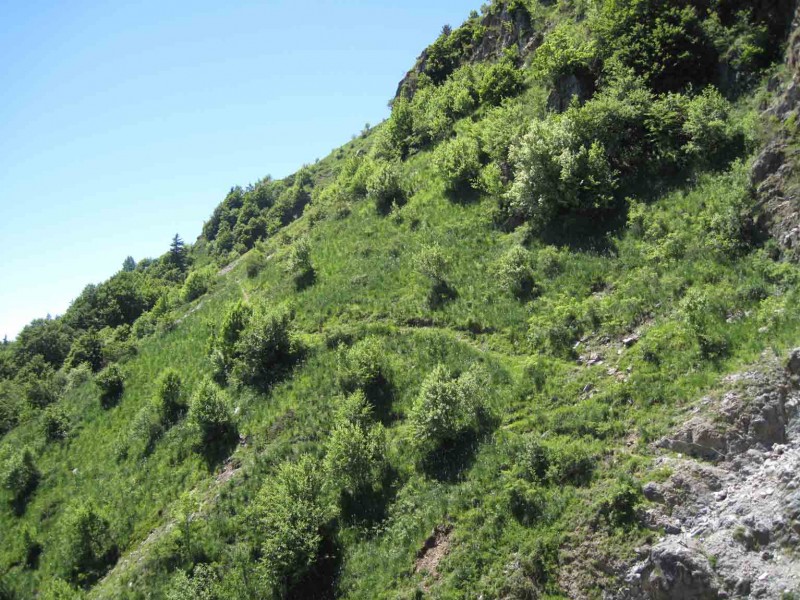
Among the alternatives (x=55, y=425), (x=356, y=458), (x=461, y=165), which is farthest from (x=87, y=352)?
(x=356, y=458)

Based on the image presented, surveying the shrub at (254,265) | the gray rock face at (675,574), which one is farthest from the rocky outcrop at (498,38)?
the gray rock face at (675,574)

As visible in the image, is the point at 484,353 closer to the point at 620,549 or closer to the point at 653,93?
the point at 620,549

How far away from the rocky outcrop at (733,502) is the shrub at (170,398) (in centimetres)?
2615

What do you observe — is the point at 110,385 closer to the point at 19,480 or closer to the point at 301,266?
the point at 19,480

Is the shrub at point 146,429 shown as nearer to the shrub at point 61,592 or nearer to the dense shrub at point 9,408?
the shrub at point 61,592

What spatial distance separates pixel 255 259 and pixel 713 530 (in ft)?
133

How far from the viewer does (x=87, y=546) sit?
2545cm

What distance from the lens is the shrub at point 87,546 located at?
82.8 ft

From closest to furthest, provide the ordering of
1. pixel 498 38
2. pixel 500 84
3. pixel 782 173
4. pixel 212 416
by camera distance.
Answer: pixel 782 173, pixel 212 416, pixel 500 84, pixel 498 38

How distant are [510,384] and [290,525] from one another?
994 cm

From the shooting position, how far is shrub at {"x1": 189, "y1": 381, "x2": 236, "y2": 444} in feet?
90.0

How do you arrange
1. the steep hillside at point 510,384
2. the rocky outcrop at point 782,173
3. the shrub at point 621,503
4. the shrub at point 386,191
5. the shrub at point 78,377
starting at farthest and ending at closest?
1. the shrub at point 78,377
2. the shrub at point 386,191
3. the rocky outcrop at point 782,173
4. the steep hillside at point 510,384
5. the shrub at point 621,503

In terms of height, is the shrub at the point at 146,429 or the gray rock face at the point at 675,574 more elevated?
the shrub at the point at 146,429

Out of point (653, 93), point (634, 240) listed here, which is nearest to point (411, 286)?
A: point (634, 240)
